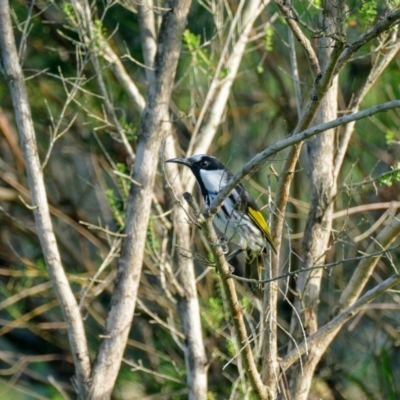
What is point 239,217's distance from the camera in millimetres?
5023

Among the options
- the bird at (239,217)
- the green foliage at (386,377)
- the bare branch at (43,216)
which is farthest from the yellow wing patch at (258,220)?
the green foliage at (386,377)

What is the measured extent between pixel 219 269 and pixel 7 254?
4665 millimetres

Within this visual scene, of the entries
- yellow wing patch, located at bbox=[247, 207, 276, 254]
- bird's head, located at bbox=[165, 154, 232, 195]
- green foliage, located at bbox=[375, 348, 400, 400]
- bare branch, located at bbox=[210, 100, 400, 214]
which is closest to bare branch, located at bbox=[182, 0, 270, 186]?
bird's head, located at bbox=[165, 154, 232, 195]

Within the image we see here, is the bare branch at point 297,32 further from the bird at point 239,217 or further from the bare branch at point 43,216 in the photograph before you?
the bare branch at point 43,216

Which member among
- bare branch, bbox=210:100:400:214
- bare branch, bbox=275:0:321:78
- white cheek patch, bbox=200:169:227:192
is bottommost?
white cheek patch, bbox=200:169:227:192

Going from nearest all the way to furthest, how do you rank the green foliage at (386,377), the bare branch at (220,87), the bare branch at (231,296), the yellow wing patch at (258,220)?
the bare branch at (231,296), the yellow wing patch at (258,220), the bare branch at (220,87), the green foliage at (386,377)

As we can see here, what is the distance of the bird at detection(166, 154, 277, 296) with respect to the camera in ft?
16.3

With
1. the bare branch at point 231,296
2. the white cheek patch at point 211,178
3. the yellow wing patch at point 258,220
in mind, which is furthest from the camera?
the white cheek patch at point 211,178

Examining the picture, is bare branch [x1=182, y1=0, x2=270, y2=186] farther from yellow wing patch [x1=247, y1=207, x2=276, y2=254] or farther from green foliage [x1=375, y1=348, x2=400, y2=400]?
green foliage [x1=375, y1=348, x2=400, y2=400]

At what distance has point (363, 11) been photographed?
4770mm

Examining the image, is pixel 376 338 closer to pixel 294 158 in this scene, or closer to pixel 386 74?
pixel 386 74

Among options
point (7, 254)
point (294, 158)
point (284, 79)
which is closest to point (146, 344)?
point (7, 254)

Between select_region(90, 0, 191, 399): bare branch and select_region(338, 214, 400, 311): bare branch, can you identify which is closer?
select_region(338, 214, 400, 311): bare branch

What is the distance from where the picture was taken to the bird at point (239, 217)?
498 cm
